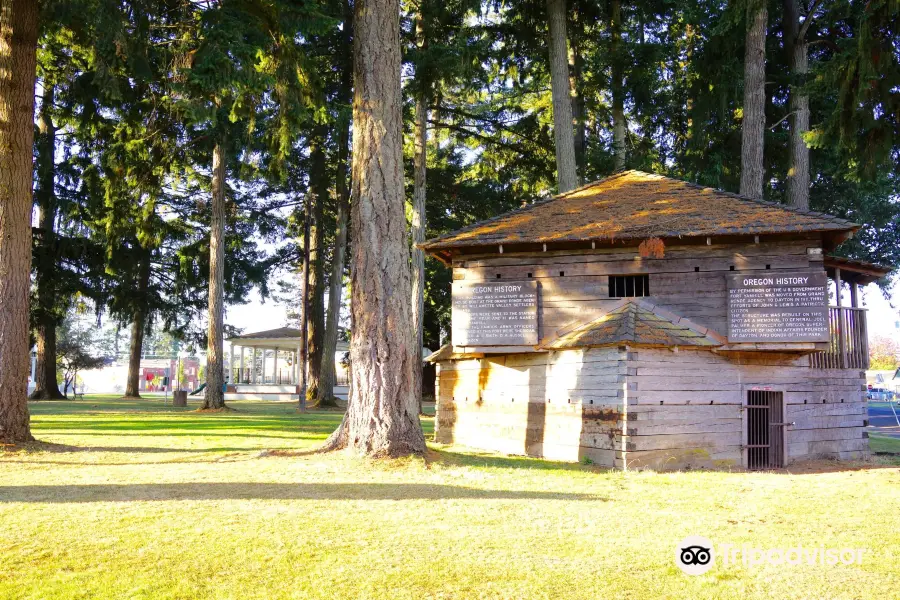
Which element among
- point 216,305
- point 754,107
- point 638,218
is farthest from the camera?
point 216,305

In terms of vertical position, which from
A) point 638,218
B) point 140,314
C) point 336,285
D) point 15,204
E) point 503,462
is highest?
point 638,218

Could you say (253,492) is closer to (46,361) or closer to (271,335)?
(46,361)

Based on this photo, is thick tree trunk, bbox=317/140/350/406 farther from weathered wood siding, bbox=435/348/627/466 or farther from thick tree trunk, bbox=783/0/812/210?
thick tree trunk, bbox=783/0/812/210

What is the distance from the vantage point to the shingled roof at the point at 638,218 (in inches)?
601

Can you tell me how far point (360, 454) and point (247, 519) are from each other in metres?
4.19

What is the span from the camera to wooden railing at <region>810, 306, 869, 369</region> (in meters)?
17.0

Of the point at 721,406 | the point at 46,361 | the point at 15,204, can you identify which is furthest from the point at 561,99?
the point at 46,361

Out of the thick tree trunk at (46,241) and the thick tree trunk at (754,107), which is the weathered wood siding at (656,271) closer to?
the thick tree trunk at (754,107)

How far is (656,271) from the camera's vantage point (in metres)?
16.0

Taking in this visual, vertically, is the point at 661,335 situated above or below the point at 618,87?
below

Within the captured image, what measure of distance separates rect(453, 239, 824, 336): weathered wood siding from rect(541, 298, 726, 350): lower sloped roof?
10.8 inches

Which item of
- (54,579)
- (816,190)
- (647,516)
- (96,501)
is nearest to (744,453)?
(647,516)

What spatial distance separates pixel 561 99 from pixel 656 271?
829 centimetres

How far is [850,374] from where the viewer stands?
17.5 meters
